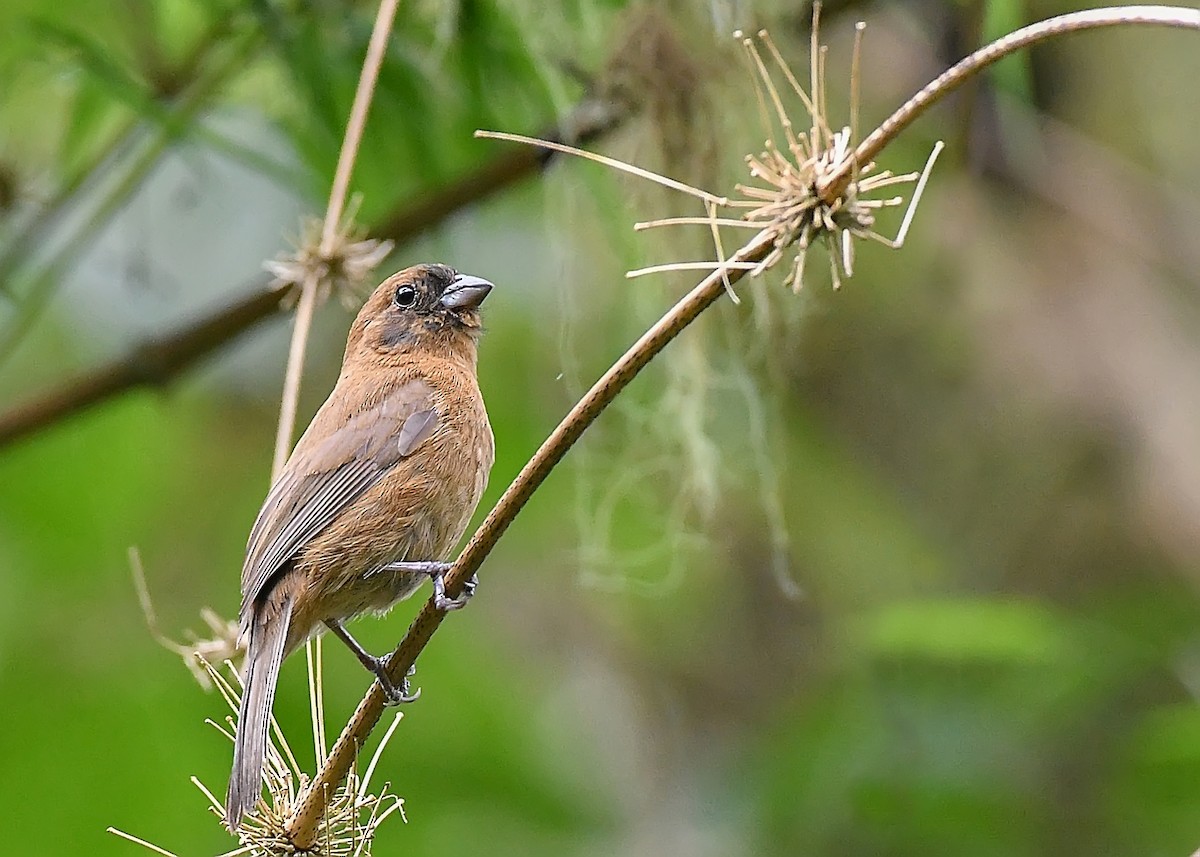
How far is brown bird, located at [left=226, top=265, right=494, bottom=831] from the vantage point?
11.3ft

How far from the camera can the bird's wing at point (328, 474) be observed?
3.47 meters

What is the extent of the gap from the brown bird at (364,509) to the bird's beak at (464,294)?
232mm

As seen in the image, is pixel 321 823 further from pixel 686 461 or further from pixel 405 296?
pixel 686 461

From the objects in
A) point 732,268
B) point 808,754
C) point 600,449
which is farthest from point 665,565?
point 732,268

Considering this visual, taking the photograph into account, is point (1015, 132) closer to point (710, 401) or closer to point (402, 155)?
point (710, 401)

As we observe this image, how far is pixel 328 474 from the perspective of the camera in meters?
3.56

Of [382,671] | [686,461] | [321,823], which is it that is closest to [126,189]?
[686,461]

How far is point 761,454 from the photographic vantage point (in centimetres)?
374

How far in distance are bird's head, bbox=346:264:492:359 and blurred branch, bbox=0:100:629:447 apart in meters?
0.36

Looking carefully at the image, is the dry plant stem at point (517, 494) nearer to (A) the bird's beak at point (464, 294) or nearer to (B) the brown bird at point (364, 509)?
(B) the brown bird at point (364, 509)

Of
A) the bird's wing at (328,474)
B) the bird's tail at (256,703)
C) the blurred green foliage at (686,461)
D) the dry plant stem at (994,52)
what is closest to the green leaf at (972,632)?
the blurred green foliage at (686,461)

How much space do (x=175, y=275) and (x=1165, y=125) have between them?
4044mm

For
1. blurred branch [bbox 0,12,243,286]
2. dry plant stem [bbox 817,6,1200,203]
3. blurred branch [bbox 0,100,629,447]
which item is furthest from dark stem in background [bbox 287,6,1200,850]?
blurred branch [bbox 0,12,243,286]

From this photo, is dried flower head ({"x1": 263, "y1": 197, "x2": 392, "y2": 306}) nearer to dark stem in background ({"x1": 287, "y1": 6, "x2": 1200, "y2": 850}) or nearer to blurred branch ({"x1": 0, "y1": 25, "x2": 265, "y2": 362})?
dark stem in background ({"x1": 287, "y1": 6, "x2": 1200, "y2": 850})
